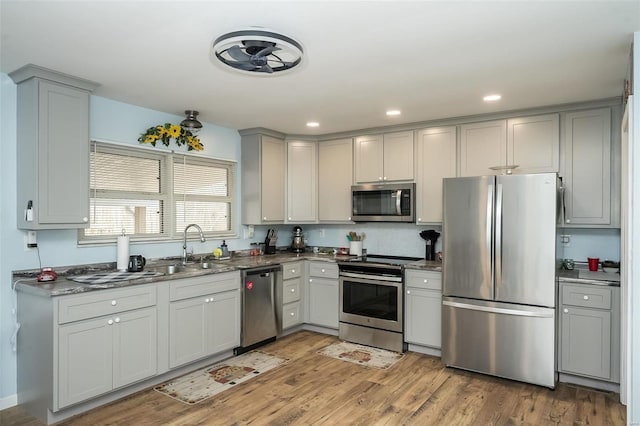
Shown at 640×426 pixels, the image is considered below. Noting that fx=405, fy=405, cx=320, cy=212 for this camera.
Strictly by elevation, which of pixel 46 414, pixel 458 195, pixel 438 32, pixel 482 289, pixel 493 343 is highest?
pixel 438 32

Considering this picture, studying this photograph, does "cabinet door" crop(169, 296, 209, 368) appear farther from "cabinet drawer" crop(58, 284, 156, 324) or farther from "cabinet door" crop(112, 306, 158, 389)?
"cabinet drawer" crop(58, 284, 156, 324)

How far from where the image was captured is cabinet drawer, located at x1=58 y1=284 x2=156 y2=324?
2.71 meters

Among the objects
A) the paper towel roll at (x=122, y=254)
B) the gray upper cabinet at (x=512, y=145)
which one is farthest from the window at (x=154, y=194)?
the gray upper cabinet at (x=512, y=145)

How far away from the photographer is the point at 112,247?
3.62 m

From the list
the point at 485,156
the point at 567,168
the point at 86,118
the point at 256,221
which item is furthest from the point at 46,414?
the point at 567,168

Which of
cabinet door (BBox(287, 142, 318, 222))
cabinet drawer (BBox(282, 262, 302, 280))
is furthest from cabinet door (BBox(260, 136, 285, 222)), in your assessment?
cabinet drawer (BBox(282, 262, 302, 280))

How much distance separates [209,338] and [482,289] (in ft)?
8.16

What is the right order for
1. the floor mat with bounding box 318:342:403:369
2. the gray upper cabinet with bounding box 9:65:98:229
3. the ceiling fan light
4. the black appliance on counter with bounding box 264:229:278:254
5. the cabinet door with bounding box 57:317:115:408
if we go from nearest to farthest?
the cabinet door with bounding box 57:317:115:408 → the gray upper cabinet with bounding box 9:65:98:229 → the floor mat with bounding box 318:342:403:369 → the ceiling fan light → the black appliance on counter with bounding box 264:229:278:254

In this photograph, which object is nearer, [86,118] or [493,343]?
[86,118]

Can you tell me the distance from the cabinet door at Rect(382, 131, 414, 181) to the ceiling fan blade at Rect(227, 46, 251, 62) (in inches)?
103

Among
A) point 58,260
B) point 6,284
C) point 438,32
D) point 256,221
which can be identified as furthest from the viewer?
point 256,221

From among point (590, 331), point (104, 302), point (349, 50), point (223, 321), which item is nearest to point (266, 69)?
point (349, 50)

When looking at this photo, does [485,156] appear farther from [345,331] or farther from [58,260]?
[58,260]

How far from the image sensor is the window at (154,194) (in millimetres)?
3613
